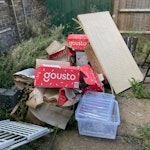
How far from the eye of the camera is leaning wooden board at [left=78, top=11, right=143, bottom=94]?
401cm

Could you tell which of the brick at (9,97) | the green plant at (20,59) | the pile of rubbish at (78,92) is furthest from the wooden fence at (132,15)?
the brick at (9,97)

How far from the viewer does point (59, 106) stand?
2.96 meters

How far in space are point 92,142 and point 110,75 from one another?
5.07 feet

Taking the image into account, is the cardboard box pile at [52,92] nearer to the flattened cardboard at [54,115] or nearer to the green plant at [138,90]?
the flattened cardboard at [54,115]

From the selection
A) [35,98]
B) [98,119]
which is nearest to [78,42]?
[35,98]

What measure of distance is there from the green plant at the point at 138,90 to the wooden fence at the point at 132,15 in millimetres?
2550

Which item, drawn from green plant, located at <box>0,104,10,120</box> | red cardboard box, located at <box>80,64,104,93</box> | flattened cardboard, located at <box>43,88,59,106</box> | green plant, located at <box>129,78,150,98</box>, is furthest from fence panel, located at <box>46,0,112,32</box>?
green plant, located at <box>0,104,10,120</box>

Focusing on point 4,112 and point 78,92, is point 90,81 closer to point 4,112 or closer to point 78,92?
point 78,92

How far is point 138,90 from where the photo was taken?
12.6 ft

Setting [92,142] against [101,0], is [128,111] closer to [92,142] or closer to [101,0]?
[92,142]

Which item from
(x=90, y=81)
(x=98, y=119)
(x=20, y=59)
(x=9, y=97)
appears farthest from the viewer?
(x=20, y=59)

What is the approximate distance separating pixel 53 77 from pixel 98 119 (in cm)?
88

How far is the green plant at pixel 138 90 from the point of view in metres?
A: 3.79

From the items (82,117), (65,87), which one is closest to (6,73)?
(65,87)
